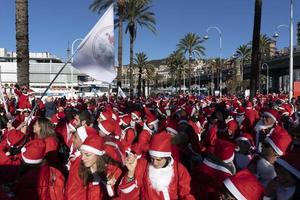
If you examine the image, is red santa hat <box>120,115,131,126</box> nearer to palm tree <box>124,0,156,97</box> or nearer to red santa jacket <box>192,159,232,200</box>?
red santa jacket <box>192,159,232,200</box>

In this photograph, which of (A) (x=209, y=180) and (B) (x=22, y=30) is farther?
(B) (x=22, y=30)

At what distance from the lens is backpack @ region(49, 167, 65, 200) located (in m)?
4.54

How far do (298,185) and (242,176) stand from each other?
1.44 feet

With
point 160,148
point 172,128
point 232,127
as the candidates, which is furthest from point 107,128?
point 232,127

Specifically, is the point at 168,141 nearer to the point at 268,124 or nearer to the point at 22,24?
the point at 268,124

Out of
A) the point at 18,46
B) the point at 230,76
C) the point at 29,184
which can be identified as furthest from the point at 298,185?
the point at 230,76

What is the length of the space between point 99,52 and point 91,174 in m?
5.24

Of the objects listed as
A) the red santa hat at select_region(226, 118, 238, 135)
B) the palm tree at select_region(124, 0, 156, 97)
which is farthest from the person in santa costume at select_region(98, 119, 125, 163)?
the palm tree at select_region(124, 0, 156, 97)

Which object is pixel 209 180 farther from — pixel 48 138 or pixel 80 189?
pixel 48 138

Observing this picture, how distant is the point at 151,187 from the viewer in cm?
451

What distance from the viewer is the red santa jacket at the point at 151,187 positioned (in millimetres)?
4492

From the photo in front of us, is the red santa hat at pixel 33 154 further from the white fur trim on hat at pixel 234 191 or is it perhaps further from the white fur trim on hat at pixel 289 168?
the white fur trim on hat at pixel 289 168

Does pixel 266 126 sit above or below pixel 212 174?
above

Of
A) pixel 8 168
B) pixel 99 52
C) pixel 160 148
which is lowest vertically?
pixel 8 168
